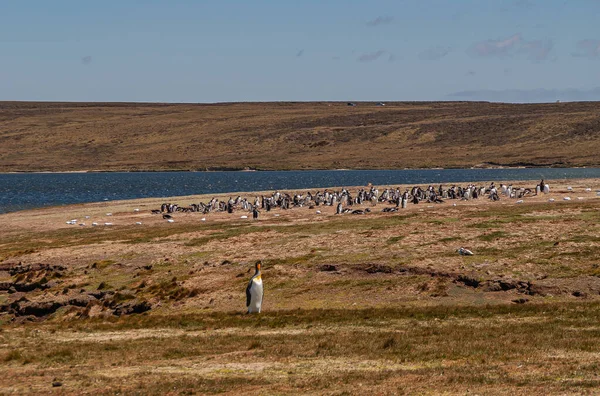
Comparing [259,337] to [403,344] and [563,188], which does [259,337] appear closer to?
[403,344]

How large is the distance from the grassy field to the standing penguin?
1.64 ft

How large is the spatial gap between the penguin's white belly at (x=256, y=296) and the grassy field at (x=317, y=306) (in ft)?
1.58

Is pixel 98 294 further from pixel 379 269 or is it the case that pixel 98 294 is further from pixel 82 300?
pixel 379 269

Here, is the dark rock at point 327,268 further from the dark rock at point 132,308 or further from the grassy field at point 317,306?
the dark rock at point 132,308

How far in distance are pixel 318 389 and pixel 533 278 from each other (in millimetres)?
16158

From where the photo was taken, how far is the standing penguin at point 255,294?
28.1 meters

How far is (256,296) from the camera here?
1116 inches

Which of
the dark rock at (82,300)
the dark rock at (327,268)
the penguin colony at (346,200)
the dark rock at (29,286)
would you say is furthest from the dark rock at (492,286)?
the penguin colony at (346,200)

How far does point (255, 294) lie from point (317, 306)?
282cm

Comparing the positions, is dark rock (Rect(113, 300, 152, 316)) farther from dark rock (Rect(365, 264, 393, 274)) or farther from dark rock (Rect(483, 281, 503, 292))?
dark rock (Rect(483, 281, 503, 292))

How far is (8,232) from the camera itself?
58969mm

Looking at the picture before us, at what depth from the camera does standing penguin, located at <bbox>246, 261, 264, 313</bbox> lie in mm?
28078

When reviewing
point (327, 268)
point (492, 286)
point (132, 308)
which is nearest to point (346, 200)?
point (327, 268)

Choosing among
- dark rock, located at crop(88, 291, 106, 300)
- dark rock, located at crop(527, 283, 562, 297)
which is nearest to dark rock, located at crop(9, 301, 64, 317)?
dark rock, located at crop(88, 291, 106, 300)
